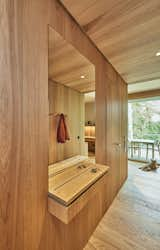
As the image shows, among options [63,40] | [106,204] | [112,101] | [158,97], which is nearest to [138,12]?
[63,40]

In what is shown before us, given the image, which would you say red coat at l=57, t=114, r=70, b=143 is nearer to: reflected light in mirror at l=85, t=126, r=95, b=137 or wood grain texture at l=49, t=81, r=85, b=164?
wood grain texture at l=49, t=81, r=85, b=164

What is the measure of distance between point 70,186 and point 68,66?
45.5 inches

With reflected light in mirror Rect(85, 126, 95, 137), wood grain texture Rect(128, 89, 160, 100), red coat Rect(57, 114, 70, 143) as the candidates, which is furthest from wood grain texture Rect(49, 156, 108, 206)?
wood grain texture Rect(128, 89, 160, 100)

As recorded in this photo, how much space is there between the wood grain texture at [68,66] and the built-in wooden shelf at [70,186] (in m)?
0.89

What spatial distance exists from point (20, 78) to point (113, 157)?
1.84 metres

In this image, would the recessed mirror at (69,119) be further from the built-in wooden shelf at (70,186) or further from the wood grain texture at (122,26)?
the wood grain texture at (122,26)

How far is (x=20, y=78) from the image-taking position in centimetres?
67

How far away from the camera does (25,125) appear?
0.69 m

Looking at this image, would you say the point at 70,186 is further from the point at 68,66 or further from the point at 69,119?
the point at 68,66

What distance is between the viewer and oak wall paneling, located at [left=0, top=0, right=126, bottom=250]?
2.00 feet

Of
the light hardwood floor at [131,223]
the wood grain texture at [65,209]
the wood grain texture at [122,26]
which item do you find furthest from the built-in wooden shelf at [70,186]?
the wood grain texture at [122,26]

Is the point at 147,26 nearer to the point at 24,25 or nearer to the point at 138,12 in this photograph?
the point at 138,12

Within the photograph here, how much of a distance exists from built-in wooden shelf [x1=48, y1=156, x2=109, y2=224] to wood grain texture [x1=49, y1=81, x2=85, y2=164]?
4.7 inches

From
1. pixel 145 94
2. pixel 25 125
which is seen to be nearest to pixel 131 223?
pixel 25 125
